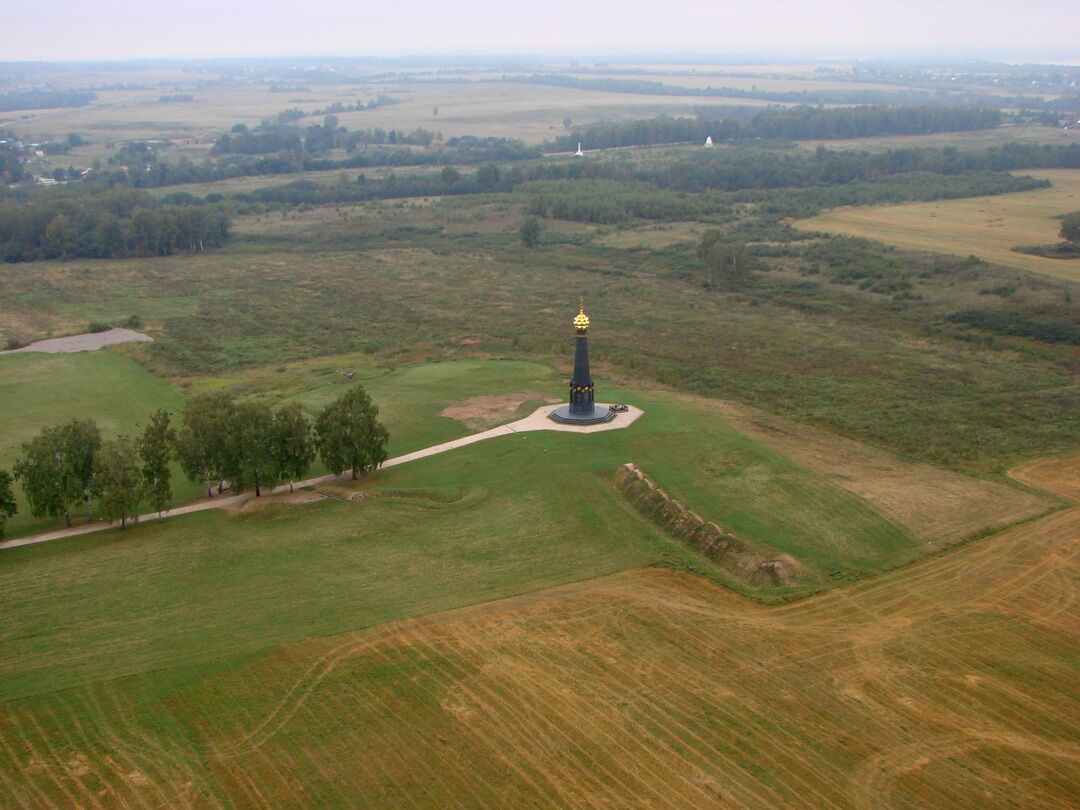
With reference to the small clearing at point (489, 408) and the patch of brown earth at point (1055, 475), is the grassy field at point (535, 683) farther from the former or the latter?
the small clearing at point (489, 408)

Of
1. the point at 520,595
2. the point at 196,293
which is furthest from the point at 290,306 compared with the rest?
the point at 520,595

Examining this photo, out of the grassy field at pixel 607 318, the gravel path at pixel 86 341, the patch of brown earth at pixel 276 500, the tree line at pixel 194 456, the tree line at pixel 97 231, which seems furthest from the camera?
the tree line at pixel 97 231

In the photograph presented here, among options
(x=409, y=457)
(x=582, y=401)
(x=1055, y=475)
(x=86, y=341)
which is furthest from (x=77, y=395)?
(x=1055, y=475)

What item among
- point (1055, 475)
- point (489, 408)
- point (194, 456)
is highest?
point (194, 456)

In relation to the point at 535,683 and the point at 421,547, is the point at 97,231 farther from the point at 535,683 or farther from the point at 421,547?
the point at 535,683

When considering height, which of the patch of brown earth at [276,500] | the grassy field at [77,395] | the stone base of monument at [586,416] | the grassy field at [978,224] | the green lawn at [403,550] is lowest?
the grassy field at [77,395]

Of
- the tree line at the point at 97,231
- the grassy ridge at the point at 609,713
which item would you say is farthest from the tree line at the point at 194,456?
the tree line at the point at 97,231
